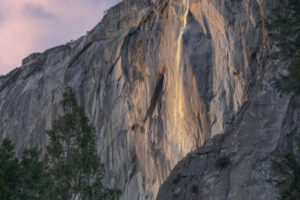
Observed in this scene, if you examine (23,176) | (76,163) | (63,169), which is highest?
(76,163)

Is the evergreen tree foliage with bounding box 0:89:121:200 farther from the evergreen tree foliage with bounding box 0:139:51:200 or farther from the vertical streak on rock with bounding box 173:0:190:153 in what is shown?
the vertical streak on rock with bounding box 173:0:190:153

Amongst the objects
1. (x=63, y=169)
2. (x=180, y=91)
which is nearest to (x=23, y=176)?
(x=63, y=169)

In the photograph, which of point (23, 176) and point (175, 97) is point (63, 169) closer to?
point (23, 176)

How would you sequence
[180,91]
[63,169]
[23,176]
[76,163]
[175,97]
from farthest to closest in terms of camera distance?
[175,97] < [180,91] < [76,163] < [63,169] < [23,176]

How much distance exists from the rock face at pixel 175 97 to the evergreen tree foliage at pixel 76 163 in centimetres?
503

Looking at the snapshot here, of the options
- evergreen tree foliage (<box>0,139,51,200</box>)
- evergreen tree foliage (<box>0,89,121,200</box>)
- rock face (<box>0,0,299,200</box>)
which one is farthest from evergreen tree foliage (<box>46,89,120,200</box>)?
rock face (<box>0,0,299,200</box>)

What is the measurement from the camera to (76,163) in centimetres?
2130

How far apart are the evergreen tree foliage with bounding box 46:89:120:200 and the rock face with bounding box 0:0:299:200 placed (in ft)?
16.5

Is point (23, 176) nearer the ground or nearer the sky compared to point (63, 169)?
nearer the ground

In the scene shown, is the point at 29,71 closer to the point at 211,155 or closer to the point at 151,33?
the point at 151,33

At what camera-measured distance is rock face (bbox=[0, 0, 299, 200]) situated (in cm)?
2264

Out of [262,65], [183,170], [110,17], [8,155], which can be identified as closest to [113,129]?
[110,17]

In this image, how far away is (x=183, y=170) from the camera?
25.2 meters

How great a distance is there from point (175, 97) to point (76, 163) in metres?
16.1
